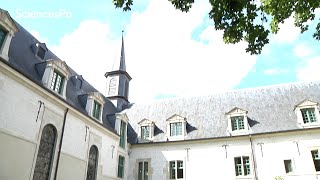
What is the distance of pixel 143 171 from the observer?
66.1ft

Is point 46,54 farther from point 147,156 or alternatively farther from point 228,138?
point 228,138

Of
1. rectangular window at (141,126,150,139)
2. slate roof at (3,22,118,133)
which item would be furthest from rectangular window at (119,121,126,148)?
rectangular window at (141,126,150,139)

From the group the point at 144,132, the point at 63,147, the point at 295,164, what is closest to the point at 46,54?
the point at 63,147

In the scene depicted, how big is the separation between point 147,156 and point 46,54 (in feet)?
33.9

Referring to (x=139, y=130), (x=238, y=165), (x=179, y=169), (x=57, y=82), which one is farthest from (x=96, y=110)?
(x=238, y=165)

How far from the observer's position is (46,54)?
16.1m

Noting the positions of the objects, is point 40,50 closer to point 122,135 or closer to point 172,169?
point 122,135

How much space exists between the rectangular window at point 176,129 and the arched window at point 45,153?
31.5 ft

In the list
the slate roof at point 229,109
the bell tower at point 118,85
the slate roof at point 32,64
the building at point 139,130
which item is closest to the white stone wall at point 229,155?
the building at point 139,130

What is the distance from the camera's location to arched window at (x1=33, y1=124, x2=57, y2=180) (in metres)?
12.2

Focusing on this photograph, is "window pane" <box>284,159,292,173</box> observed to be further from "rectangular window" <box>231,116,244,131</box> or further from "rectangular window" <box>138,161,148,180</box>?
"rectangular window" <box>138,161,148,180</box>

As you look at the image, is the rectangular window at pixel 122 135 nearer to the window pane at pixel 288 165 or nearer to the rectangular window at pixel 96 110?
the rectangular window at pixel 96 110

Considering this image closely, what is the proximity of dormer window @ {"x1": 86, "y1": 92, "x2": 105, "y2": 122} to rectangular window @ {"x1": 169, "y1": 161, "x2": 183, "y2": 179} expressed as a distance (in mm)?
6377

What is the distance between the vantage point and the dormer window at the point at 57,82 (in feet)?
45.9
